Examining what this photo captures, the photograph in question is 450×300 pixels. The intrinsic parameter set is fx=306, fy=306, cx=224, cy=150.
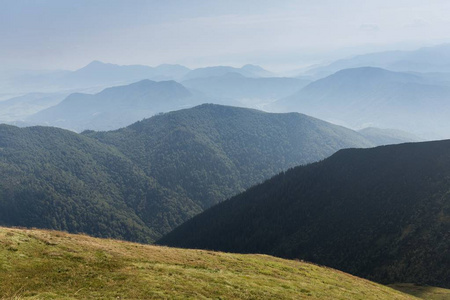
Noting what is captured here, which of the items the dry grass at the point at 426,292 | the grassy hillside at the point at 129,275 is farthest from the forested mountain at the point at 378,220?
the grassy hillside at the point at 129,275

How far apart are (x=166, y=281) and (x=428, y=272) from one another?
87413 millimetres

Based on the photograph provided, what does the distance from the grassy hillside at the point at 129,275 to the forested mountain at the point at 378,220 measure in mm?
57669

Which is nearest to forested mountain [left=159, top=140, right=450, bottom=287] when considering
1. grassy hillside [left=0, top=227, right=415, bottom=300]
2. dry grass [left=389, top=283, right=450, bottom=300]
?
dry grass [left=389, top=283, right=450, bottom=300]

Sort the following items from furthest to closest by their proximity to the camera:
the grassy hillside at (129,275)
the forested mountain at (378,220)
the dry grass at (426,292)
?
the forested mountain at (378,220)
the dry grass at (426,292)
the grassy hillside at (129,275)

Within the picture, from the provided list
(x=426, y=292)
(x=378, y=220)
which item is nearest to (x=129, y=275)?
(x=426, y=292)

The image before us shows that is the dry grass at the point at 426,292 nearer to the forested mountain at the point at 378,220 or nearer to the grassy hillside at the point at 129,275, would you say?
the forested mountain at the point at 378,220

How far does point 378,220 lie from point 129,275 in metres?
123

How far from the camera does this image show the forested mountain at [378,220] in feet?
323

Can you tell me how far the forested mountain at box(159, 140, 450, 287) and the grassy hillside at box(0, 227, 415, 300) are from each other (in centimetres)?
5767

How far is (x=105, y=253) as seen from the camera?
40.7 m

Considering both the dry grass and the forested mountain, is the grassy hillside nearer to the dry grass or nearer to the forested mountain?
the dry grass

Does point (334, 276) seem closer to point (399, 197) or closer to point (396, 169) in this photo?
point (399, 197)

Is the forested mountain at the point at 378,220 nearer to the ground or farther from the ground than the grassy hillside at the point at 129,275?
nearer to the ground

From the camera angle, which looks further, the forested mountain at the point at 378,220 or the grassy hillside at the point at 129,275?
the forested mountain at the point at 378,220
